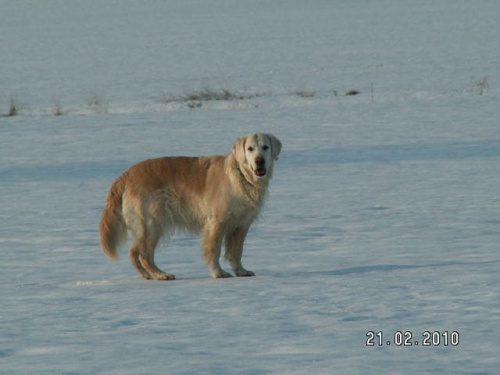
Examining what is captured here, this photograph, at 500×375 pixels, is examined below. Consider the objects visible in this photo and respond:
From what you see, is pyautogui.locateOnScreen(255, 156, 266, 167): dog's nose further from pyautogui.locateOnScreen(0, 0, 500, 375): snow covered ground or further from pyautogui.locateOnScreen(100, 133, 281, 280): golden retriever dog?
pyautogui.locateOnScreen(0, 0, 500, 375): snow covered ground

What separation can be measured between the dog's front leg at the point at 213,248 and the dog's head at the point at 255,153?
18.7 inches

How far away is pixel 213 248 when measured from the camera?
7230 millimetres

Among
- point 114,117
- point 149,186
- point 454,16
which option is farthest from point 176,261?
point 454,16

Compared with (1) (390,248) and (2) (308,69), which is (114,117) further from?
(1) (390,248)

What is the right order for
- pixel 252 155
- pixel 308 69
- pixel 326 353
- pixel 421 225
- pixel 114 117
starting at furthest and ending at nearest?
pixel 308 69 < pixel 114 117 < pixel 421 225 < pixel 252 155 < pixel 326 353

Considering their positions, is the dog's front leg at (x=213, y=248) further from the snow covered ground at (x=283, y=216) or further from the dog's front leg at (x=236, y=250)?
the snow covered ground at (x=283, y=216)

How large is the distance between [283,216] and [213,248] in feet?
8.64

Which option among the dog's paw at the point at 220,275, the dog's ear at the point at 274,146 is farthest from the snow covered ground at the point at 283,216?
the dog's ear at the point at 274,146

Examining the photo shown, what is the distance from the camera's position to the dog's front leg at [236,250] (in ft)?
24.0

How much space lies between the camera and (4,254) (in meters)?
8.19

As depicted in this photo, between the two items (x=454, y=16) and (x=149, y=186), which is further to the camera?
(x=454, y=16)

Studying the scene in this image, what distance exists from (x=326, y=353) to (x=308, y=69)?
73.5 feet
